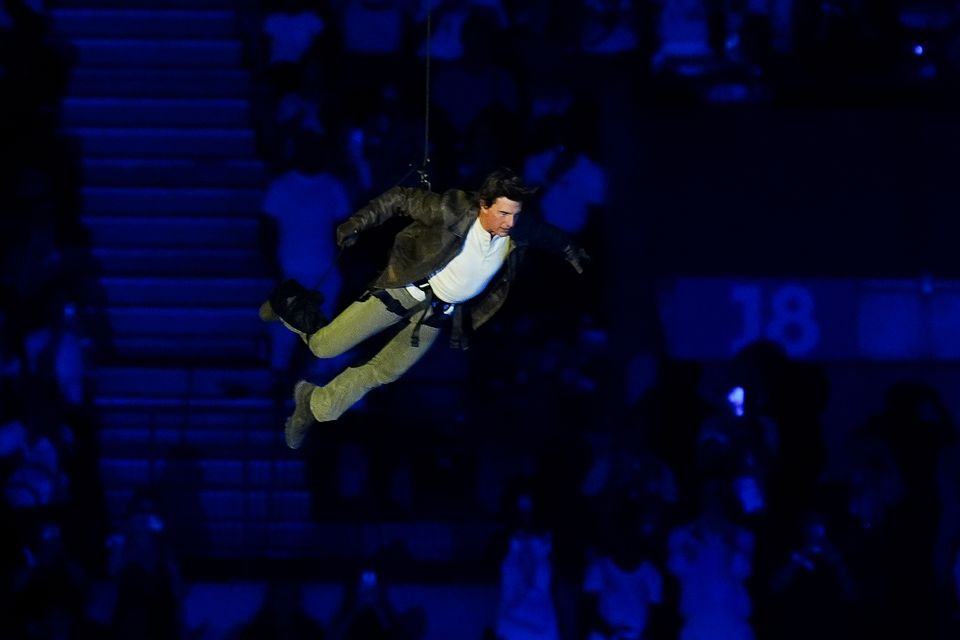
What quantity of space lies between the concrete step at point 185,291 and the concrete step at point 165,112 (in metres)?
0.93

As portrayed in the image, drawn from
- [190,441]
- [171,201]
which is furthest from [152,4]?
[190,441]

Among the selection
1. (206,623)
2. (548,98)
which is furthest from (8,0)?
(206,623)

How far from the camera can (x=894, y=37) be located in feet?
25.6

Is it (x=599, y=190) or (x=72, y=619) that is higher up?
(x=599, y=190)

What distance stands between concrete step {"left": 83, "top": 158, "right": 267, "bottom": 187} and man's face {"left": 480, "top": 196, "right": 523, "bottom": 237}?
3.46 meters

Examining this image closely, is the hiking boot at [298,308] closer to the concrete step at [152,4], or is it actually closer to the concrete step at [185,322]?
the concrete step at [185,322]

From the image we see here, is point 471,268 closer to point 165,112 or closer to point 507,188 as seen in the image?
point 507,188

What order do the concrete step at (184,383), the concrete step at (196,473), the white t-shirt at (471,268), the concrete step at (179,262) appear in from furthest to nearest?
1. the concrete step at (179,262)
2. the concrete step at (184,383)
3. the concrete step at (196,473)
4. the white t-shirt at (471,268)

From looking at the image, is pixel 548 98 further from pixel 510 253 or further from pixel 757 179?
pixel 510 253

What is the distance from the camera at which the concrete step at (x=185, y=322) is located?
7.54 metres

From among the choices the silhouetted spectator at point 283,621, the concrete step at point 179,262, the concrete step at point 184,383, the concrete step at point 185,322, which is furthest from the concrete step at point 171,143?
the silhouetted spectator at point 283,621

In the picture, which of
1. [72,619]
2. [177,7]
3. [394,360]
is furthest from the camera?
[177,7]

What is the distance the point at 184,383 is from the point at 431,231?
3261 millimetres

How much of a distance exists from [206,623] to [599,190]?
324cm
